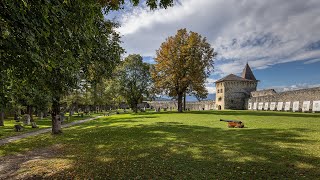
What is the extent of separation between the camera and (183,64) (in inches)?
1863

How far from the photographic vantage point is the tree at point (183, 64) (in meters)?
45.8

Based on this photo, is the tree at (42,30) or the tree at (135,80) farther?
the tree at (135,80)

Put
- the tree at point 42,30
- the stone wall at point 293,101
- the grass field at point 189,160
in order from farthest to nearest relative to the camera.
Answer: the stone wall at point 293,101, the grass field at point 189,160, the tree at point 42,30

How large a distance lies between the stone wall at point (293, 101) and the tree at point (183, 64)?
14.8 meters

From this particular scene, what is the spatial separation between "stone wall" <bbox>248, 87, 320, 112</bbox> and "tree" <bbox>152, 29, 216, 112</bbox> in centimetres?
1476

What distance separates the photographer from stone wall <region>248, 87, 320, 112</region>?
40688 mm

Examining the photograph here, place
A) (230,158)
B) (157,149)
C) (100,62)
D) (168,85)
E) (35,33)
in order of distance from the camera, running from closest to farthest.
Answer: (35,33) < (230,158) < (157,149) < (100,62) < (168,85)

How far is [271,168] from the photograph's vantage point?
7.69 metres

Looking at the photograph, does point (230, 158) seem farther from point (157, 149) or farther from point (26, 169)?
point (26, 169)

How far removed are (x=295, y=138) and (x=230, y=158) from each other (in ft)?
17.6

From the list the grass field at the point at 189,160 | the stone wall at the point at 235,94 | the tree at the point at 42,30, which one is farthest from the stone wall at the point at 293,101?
the tree at the point at 42,30

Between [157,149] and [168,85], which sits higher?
[168,85]

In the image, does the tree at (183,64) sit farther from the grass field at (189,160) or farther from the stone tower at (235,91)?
the grass field at (189,160)

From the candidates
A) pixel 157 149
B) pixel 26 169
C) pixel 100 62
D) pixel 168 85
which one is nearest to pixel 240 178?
pixel 157 149
